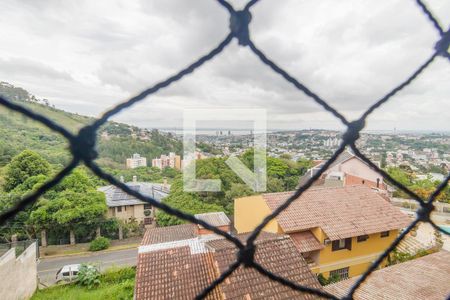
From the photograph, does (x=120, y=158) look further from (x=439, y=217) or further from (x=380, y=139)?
(x=439, y=217)

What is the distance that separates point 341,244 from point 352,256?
0.32 m

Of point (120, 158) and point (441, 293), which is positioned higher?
point (120, 158)

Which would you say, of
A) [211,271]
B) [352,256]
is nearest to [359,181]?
[352,256]

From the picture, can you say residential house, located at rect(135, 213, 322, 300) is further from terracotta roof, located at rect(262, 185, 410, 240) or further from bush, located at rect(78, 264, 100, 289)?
bush, located at rect(78, 264, 100, 289)

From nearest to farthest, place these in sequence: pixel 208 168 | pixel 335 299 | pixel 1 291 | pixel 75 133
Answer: pixel 75 133 < pixel 335 299 < pixel 1 291 < pixel 208 168

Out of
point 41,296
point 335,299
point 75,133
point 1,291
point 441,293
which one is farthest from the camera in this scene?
point 41,296

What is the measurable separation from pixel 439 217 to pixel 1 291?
1007 centimetres

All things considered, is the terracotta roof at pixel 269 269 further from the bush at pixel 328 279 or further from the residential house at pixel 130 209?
the residential house at pixel 130 209

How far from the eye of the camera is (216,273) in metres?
3.23

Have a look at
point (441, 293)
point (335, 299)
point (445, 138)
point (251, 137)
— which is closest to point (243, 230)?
point (251, 137)

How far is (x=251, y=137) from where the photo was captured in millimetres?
6023

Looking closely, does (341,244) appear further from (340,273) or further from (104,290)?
(104,290)

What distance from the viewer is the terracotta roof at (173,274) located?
9.87 feet

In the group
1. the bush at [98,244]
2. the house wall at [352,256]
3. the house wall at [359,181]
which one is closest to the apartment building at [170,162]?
the bush at [98,244]
